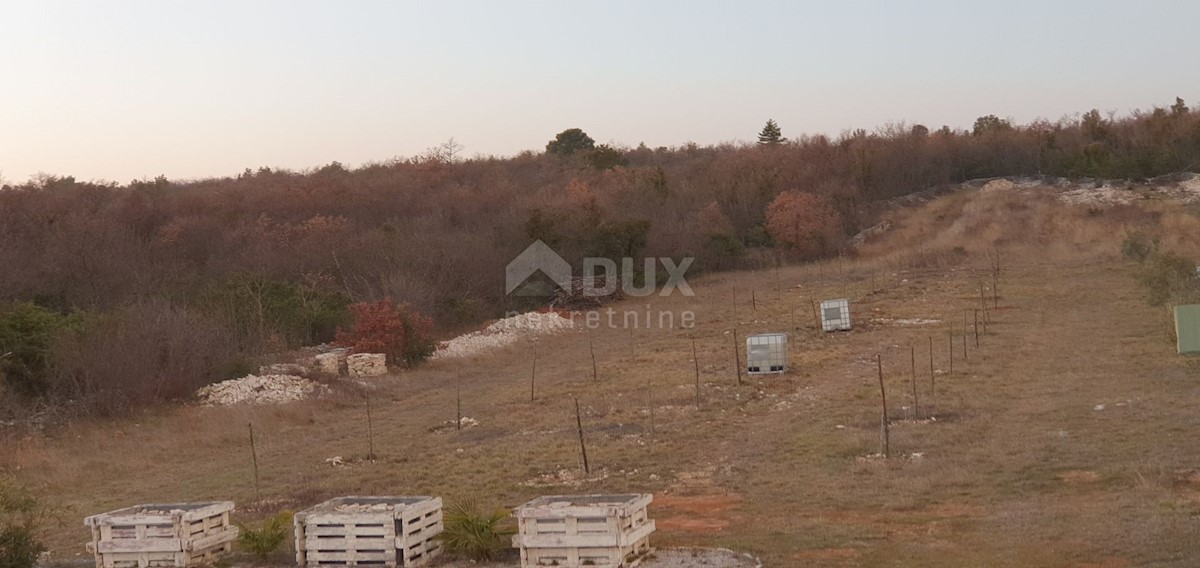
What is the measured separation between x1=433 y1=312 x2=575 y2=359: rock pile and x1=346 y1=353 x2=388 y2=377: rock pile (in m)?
2.41

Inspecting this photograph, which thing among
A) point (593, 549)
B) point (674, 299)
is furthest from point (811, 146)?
A: point (593, 549)

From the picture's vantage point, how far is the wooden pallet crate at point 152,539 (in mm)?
10797

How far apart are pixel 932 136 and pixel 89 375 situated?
6000 centimetres

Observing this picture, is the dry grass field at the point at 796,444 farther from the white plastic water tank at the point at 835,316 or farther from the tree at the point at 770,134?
the tree at the point at 770,134

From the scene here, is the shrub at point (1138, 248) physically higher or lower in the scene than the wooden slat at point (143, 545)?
higher

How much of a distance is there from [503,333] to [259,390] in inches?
393

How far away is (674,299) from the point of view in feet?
Answer: 133

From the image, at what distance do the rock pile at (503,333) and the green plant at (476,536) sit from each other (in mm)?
18579

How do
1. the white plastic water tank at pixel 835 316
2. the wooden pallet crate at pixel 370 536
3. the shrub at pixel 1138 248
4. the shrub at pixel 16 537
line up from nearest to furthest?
1. the shrub at pixel 16 537
2. the wooden pallet crate at pixel 370 536
3. the white plastic water tank at pixel 835 316
4. the shrub at pixel 1138 248

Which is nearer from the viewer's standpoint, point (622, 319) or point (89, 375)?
point (89, 375)

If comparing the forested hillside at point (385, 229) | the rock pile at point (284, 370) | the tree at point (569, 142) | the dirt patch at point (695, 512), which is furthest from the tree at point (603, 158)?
the dirt patch at point (695, 512)

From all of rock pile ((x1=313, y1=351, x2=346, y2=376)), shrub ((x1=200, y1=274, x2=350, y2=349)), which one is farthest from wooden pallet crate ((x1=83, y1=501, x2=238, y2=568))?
shrub ((x1=200, y1=274, x2=350, y2=349))

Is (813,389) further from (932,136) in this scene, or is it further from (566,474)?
(932,136)

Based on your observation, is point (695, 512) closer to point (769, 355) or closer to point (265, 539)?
point (265, 539)
